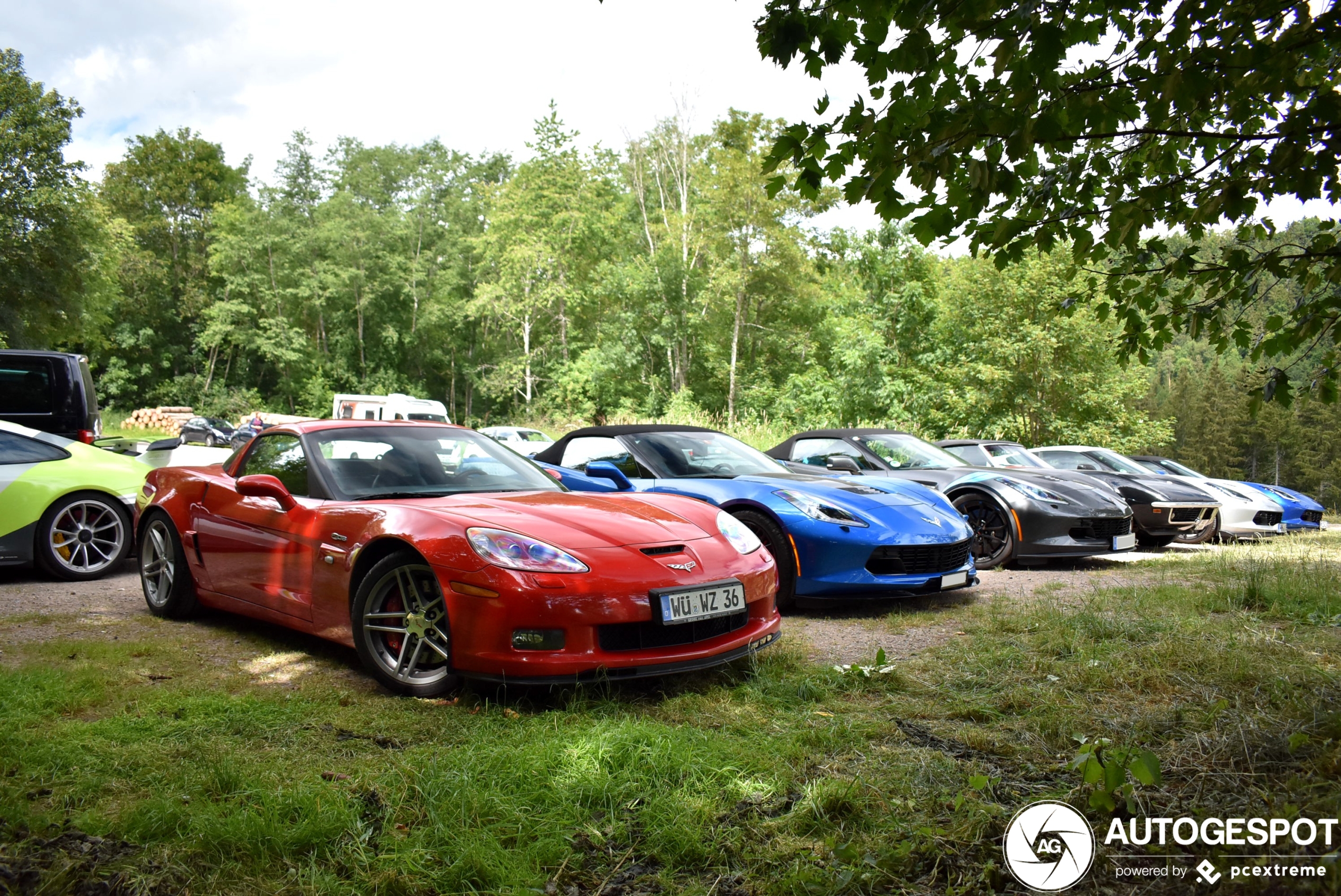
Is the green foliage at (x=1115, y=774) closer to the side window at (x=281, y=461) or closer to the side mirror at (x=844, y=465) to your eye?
the side window at (x=281, y=461)

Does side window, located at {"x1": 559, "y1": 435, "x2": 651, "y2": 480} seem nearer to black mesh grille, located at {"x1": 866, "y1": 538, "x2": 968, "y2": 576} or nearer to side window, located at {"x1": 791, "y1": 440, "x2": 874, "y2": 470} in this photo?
black mesh grille, located at {"x1": 866, "y1": 538, "x2": 968, "y2": 576}

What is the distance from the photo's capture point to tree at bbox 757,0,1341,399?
9.41 feet

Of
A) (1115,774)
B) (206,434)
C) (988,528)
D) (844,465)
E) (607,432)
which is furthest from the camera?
(206,434)

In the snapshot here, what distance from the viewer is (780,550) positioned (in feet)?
19.2

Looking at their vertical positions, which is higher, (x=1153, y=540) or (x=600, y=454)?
(x=600, y=454)

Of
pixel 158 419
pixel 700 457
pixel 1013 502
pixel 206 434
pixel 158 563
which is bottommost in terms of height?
pixel 158 563

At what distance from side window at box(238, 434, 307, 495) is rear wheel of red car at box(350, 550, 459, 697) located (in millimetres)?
960

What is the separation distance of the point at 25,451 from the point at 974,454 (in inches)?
374

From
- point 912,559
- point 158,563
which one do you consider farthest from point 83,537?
point 912,559

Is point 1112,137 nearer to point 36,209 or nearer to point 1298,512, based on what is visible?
point 1298,512

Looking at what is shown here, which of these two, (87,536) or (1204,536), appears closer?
(87,536)

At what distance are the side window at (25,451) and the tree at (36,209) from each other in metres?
23.7

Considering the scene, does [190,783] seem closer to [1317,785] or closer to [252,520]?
[252,520]

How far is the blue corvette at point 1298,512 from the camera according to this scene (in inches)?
476
